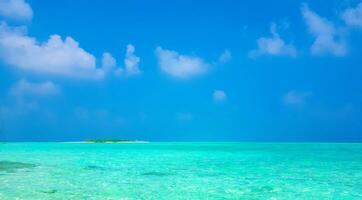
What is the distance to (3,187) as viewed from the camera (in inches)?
792

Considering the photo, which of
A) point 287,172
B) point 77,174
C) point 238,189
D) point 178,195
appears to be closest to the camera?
point 178,195

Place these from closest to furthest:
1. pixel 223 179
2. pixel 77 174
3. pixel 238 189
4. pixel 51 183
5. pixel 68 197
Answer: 1. pixel 68 197
2. pixel 238 189
3. pixel 51 183
4. pixel 223 179
5. pixel 77 174

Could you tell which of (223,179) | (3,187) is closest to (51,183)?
(3,187)

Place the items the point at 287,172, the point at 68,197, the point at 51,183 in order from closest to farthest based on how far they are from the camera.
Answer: the point at 68,197 → the point at 51,183 → the point at 287,172

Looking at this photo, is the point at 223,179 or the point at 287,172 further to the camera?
the point at 287,172

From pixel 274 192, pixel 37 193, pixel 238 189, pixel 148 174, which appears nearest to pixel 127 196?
pixel 37 193

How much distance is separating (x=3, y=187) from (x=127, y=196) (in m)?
6.56

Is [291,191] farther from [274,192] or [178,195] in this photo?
[178,195]

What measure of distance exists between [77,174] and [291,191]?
13.7 metres

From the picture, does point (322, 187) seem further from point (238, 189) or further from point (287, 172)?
point (287, 172)

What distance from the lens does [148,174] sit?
2730 cm

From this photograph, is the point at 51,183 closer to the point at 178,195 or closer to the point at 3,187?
the point at 3,187

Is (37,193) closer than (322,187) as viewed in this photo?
Yes

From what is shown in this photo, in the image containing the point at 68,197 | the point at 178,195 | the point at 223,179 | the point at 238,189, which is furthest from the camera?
the point at 223,179
